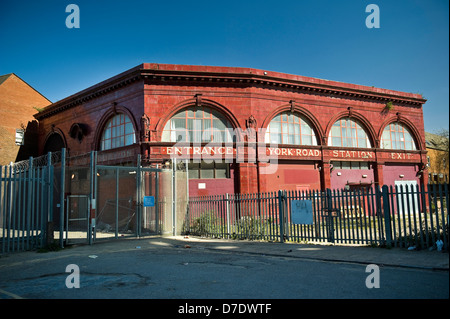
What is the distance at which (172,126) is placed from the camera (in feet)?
72.6

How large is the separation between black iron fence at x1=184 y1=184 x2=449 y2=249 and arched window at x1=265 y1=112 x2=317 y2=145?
356 inches

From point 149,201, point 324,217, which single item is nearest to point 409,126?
point 324,217

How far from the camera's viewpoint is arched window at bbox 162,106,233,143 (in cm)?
2211

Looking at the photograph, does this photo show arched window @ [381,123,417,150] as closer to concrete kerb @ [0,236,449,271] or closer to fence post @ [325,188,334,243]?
fence post @ [325,188,334,243]

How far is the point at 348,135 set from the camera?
2686cm

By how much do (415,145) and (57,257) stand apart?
95.5 ft

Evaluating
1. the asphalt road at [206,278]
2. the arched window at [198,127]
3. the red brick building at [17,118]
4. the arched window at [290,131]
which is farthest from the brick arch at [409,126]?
the red brick building at [17,118]

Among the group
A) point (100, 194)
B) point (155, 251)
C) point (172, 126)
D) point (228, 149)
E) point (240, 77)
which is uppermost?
point (240, 77)

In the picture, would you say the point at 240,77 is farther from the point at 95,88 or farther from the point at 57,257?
the point at 57,257

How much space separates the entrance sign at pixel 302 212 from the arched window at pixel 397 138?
18753 millimetres

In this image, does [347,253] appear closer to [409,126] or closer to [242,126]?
[242,126]

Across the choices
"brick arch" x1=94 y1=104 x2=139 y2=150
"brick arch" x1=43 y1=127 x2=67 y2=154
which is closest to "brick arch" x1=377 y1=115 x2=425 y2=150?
A: "brick arch" x1=94 y1=104 x2=139 y2=150

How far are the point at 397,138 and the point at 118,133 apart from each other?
71.5 feet
